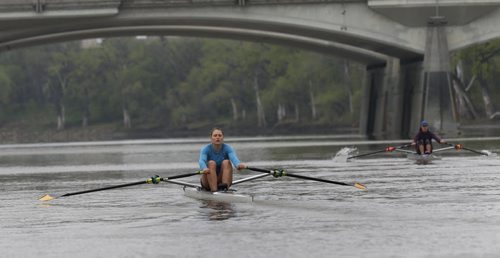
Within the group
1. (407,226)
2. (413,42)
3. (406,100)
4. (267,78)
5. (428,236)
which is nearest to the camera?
(428,236)

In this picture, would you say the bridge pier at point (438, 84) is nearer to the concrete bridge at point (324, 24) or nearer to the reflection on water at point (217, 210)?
the concrete bridge at point (324, 24)

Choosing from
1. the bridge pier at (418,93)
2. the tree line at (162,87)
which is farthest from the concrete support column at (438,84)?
the tree line at (162,87)

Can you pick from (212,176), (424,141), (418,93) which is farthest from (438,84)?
(212,176)

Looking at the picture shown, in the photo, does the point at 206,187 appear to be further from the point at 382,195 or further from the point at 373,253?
the point at 373,253

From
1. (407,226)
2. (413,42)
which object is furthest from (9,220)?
(413,42)

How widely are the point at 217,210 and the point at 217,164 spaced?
2419mm

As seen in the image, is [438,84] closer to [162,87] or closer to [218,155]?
[218,155]

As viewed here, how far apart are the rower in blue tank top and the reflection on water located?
1.46ft

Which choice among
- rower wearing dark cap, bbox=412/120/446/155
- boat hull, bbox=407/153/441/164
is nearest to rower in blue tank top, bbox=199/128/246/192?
boat hull, bbox=407/153/441/164

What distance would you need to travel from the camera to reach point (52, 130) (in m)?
128

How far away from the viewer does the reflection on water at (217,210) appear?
17.6m

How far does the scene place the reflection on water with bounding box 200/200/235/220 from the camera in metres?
17.6

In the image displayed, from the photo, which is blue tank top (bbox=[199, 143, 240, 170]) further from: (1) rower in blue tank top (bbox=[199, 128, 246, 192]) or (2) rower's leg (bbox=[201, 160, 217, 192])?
(2) rower's leg (bbox=[201, 160, 217, 192])

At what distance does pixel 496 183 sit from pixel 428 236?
9.26 m
